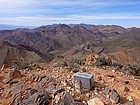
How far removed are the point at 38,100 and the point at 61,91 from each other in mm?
736

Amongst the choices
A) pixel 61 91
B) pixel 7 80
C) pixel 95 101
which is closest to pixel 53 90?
pixel 61 91

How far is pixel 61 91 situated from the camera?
24.2 ft

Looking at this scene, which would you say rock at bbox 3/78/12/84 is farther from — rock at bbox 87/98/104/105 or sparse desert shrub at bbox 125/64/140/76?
sparse desert shrub at bbox 125/64/140/76

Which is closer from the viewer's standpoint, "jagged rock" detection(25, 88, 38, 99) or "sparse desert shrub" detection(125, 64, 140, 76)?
"jagged rock" detection(25, 88, 38, 99)

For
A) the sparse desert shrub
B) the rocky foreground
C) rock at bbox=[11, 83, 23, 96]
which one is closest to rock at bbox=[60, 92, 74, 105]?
the rocky foreground

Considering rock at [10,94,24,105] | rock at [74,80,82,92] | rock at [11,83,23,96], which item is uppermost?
rock at [74,80,82,92]

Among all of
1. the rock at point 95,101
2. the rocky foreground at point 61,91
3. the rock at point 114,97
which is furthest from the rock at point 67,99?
the rock at point 114,97

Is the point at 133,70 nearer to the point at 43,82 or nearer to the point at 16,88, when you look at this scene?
the point at 43,82

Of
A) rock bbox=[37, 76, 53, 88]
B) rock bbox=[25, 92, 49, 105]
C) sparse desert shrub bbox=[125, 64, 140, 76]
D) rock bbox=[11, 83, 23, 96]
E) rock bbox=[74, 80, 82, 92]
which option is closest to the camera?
rock bbox=[25, 92, 49, 105]

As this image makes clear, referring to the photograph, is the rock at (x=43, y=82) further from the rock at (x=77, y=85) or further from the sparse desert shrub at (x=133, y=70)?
the sparse desert shrub at (x=133, y=70)

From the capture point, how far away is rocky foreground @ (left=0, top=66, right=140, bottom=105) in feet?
22.7

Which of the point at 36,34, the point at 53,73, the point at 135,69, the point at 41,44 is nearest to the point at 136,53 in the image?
the point at 135,69

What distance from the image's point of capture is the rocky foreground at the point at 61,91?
272 inches

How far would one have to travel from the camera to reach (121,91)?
775 centimetres
